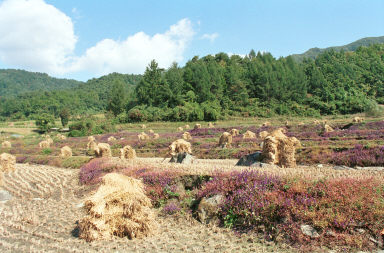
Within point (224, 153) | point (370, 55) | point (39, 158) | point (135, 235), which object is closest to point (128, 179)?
point (135, 235)

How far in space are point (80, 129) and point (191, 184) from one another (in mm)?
59253

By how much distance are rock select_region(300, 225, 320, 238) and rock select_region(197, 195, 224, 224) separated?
2441 mm

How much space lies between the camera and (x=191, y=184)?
35.0 ft

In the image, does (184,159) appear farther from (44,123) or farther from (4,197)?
(44,123)

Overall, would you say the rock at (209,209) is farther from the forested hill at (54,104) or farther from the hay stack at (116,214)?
the forested hill at (54,104)

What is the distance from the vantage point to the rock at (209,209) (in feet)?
28.2

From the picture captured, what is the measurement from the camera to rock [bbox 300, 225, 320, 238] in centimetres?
673

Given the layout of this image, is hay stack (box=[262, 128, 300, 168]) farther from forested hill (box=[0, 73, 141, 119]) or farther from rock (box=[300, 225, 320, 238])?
forested hill (box=[0, 73, 141, 119])

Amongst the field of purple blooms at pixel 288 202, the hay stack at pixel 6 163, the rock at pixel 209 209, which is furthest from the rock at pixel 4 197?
the rock at pixel 209 209

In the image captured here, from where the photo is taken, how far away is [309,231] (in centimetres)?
684

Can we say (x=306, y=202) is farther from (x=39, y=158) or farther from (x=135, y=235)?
(x=39, y=158)

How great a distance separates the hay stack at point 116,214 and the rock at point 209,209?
1.60m

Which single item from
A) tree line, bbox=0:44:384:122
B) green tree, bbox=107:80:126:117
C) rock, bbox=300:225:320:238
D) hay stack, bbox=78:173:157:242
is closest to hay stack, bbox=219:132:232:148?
hay stack, bbox=78:173:157:242

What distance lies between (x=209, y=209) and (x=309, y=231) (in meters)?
2.90
